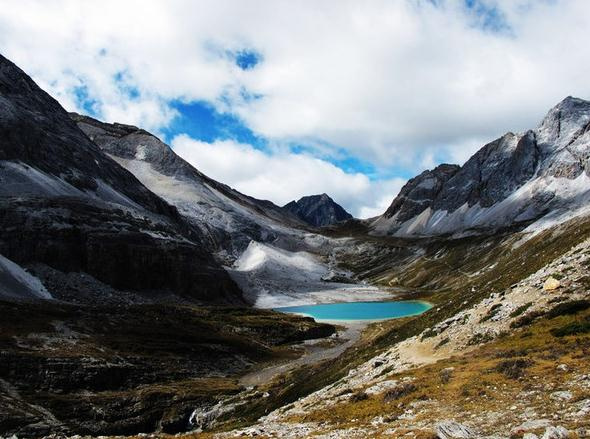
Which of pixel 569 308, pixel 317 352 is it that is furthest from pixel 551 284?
pixel 317 352

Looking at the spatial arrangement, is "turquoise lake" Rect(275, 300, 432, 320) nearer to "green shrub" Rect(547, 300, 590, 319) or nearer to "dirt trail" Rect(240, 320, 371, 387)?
"dirt trail" Rect(240, 320, 371, 387)

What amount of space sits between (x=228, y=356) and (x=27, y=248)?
90064 mm

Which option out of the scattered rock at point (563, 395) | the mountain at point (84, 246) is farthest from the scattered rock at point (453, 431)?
the mountain at point (84, 246)

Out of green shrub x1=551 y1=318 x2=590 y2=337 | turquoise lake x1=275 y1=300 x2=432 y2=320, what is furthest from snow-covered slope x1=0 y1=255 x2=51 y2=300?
green shrub x1=551 y1=318 x2=590 y2=337

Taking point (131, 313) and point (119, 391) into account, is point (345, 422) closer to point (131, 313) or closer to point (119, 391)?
point (119, 391)

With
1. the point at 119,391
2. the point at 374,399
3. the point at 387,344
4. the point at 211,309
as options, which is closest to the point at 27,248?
the point at 211,309

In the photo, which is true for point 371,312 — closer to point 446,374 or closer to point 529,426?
point 446,374

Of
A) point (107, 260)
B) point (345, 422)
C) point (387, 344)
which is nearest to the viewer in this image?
point (345, 422)

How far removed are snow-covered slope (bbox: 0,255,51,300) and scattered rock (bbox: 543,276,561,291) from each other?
339 feet

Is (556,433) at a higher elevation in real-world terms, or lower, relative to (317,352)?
lower

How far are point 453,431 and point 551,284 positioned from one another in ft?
82.5

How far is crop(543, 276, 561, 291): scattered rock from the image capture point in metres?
41.3

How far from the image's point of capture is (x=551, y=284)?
41.6m

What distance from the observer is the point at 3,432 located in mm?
54750
